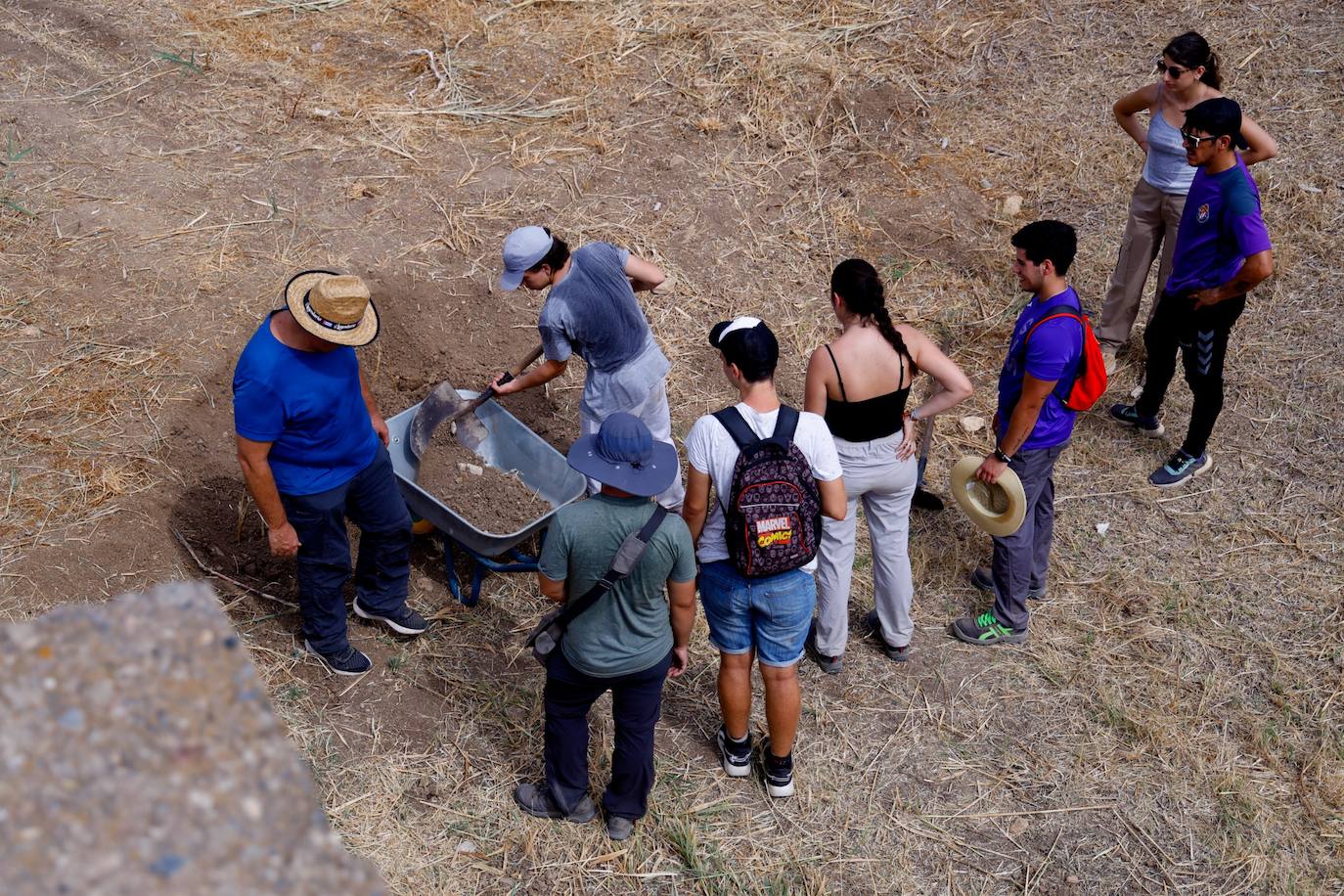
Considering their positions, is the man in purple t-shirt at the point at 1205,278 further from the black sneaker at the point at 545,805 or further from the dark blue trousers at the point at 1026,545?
the black sneaker at the point at 545,805

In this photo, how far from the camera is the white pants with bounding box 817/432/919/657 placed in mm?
4449

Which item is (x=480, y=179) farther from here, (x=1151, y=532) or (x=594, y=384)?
(x=1151, y=532)

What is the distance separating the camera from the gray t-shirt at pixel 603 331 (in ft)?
15.3

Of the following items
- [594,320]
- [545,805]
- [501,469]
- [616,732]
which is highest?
[594,320]

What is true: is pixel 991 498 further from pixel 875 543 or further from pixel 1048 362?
pixel 1048 362

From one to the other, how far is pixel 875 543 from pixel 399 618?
2.19m

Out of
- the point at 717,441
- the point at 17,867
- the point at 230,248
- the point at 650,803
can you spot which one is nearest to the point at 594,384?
the point at 717,441

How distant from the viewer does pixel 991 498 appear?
4996 mm

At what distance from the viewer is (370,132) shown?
25.4ft

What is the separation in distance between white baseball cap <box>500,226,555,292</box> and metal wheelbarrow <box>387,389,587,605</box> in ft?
3.18

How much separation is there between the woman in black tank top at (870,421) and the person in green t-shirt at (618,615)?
98cm

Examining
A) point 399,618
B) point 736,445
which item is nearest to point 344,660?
point 399,618

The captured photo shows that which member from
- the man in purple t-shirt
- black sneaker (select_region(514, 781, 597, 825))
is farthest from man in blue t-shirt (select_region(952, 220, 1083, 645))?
black sneaker (select_region(514, 781, 597, 825))

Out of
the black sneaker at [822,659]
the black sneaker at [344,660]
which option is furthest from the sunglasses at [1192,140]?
the black sneaker at [344,660]
